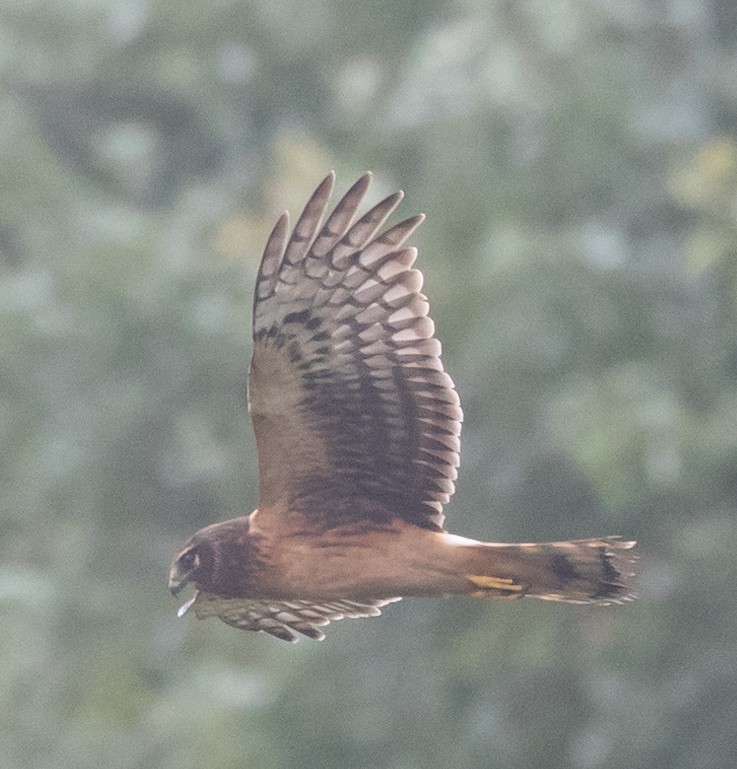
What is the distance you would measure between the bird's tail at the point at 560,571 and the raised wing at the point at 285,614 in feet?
1.90

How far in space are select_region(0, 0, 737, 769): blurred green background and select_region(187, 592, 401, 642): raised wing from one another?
114 inches

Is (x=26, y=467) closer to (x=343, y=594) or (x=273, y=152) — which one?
(x=273, y=152)

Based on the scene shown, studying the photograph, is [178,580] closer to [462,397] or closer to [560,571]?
[560,571]

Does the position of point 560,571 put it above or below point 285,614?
below

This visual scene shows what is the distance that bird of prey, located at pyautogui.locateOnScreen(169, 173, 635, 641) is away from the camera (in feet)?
13.8

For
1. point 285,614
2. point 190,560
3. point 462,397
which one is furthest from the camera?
point 462,397

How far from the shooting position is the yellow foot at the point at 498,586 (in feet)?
13.8

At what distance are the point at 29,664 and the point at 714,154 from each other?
417 centimetres

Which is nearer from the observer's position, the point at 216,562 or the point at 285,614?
the point at 216,562

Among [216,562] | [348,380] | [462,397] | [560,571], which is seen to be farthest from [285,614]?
[462,397]

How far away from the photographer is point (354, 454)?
439 centimetres

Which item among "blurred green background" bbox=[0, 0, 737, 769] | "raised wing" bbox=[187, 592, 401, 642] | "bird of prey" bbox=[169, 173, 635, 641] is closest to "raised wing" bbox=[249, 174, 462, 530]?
"bird of prey" bbox=[169, 173, 635, 641]

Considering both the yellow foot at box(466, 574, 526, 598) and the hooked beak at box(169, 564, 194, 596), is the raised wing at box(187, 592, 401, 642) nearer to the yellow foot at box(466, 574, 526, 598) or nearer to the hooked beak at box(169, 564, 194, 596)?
the hooked beak at box(169, 564, 194, 596)

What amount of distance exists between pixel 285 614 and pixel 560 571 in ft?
3.06
